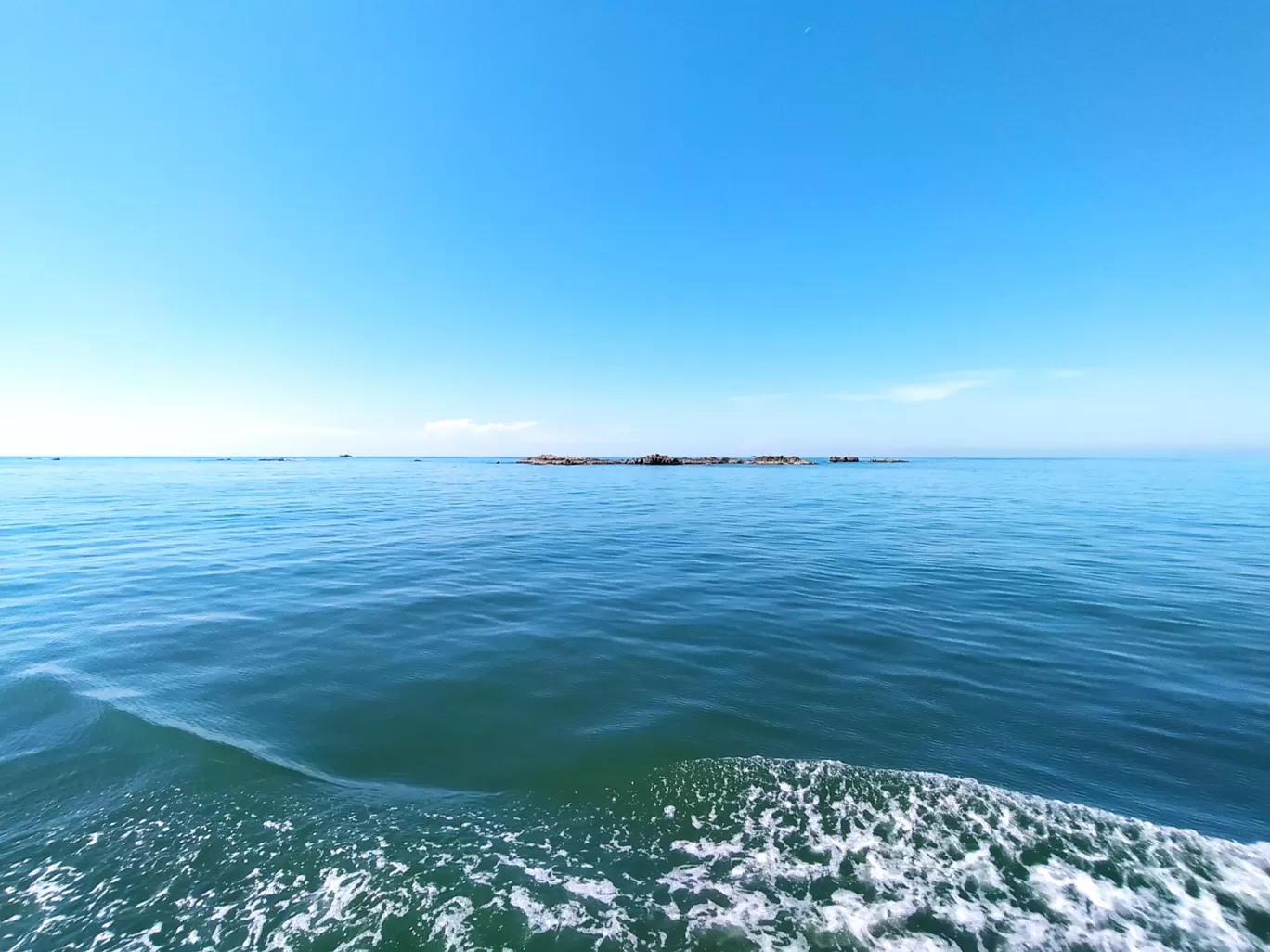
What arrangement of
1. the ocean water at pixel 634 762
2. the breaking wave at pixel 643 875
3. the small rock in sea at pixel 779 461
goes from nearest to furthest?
the breaking wave at pixel 643 875
the ocean water at pixel 634 762
the small rock in sea at pixel 779 461

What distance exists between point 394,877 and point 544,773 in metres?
1.68

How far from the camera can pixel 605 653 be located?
28.3 ft

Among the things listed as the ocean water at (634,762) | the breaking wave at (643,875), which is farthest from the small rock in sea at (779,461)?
the breaking wave at (643,875)

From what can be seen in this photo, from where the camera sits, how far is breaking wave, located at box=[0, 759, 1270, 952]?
355cm

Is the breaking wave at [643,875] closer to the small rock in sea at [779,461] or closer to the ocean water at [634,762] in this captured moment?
the ocean water at [634,762]

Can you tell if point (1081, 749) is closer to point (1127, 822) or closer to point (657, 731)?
point (1127, 822)

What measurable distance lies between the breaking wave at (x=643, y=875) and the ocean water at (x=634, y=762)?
0.02 m

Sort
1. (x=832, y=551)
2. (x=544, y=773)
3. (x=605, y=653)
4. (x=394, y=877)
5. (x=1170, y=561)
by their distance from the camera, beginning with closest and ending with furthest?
(x=394, y=877) < (x=544, y=773) < (x=605, y=653) < (x=1170, y=561) < (x=832, y=551)

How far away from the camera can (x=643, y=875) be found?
4062 millimetres

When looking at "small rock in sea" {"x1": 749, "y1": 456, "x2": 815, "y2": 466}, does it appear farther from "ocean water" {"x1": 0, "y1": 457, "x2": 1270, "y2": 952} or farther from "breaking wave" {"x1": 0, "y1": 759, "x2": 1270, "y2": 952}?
"breaking wave" {"x1": 0, "y1": 759, "x2": 1270, "y2": 952}

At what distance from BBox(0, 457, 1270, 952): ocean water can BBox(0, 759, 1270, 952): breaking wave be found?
2cm

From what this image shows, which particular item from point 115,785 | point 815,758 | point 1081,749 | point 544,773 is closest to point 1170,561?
point 1081,749

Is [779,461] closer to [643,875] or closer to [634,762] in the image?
[634,762]

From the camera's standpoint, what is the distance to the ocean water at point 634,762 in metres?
3.72
